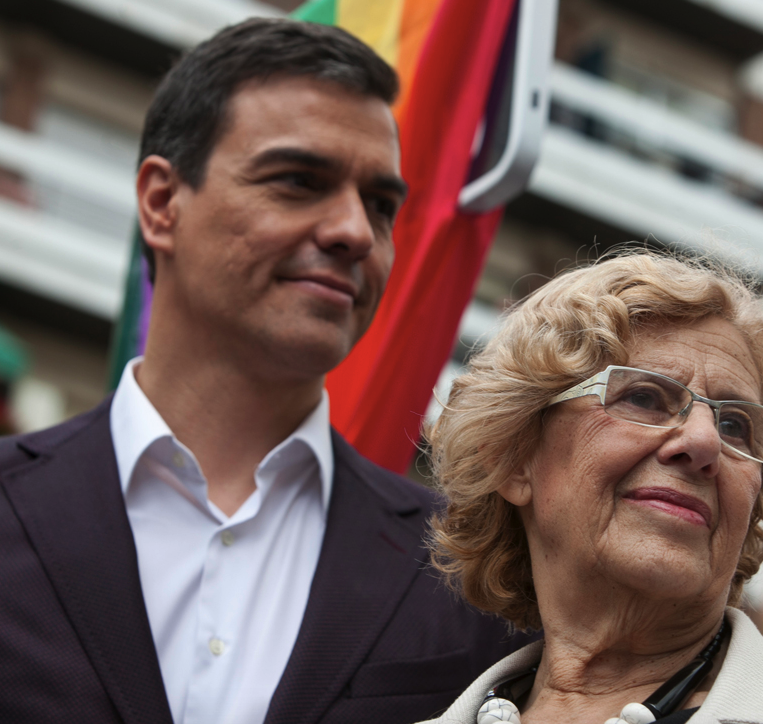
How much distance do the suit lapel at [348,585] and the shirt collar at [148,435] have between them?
57 millimetres

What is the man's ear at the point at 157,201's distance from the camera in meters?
2.52

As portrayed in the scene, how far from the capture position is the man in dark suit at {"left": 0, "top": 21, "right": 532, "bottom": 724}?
194cm

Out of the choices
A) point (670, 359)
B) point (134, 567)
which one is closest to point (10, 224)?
point (134, 567)

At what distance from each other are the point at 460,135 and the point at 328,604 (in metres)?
1.46

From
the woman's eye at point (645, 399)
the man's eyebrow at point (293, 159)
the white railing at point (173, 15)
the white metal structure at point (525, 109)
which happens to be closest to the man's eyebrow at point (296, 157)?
the man's eyebrow at point (293, 159)

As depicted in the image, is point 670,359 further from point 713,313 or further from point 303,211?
point 303,211

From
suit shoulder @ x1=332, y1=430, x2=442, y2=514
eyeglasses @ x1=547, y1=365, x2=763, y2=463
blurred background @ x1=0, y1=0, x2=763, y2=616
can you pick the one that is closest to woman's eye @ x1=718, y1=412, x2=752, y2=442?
eyeglasses @ x1=547, y1=365, x2=763, y2=463

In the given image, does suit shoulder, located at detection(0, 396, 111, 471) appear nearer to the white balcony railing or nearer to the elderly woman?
the elderly woman

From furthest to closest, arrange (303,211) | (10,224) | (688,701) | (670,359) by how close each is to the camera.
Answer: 1. (10,224)
2. (303,211)
3. (670,359)
4. (688,701)

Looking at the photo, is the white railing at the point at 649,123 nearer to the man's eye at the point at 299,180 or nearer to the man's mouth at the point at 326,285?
the man's eye at the point at 299,180

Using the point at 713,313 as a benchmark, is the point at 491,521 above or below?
below

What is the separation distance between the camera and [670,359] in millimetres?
1642

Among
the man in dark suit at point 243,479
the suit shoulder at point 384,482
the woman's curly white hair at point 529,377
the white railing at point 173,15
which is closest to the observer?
the woman's curly white hair at point 529,377

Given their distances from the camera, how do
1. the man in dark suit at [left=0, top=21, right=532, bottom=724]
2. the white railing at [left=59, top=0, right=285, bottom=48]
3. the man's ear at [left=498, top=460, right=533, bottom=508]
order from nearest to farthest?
the man's ear at [left=498, top=460, right=533, bottom=508] → the man in dark suit at [left=0, top=21, right=532, bottom=724] → the white railing at [left=59, top=0, right=285, bottom=48]
